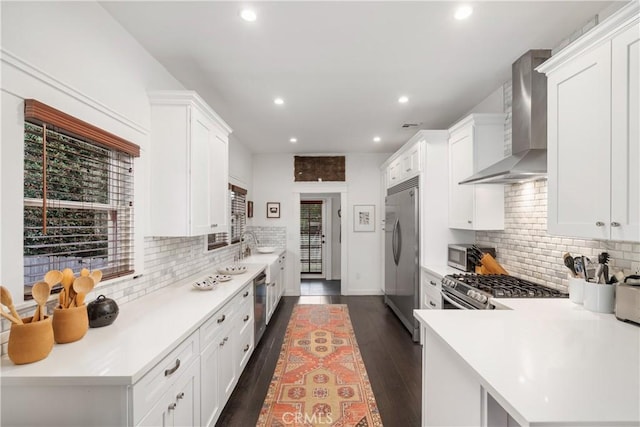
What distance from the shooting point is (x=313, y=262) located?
7621mm

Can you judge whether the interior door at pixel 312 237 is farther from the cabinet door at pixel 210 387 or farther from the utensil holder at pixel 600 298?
the utensil holder at pixel 600 298

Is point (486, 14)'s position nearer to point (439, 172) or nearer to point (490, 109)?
point (490, 109)

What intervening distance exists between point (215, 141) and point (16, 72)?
1582mm

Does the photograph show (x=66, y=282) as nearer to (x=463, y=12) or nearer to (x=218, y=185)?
(x=218, y=185)

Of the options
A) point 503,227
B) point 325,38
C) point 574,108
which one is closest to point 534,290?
point 503,227

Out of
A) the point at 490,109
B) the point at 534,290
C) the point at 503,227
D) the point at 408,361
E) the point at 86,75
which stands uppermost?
the point at 490,109

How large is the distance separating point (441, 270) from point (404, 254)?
763 mm

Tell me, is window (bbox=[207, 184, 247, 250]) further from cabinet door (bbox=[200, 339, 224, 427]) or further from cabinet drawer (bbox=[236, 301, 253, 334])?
cabinet door (bbox=[200, 339, 224, 427])

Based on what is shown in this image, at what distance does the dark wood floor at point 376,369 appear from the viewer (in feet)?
7.11

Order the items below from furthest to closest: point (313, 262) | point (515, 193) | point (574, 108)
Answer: point (313, 262) → point (515, 193) → point (574, 108)

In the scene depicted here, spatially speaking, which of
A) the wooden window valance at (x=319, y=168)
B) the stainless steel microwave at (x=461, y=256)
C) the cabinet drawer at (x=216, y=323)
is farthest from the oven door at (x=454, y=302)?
the wooden window valance at (x=319, y=168)

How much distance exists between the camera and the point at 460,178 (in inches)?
126

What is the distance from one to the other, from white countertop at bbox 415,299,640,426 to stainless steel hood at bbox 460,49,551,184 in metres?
0.98

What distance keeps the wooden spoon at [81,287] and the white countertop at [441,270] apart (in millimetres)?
2774
